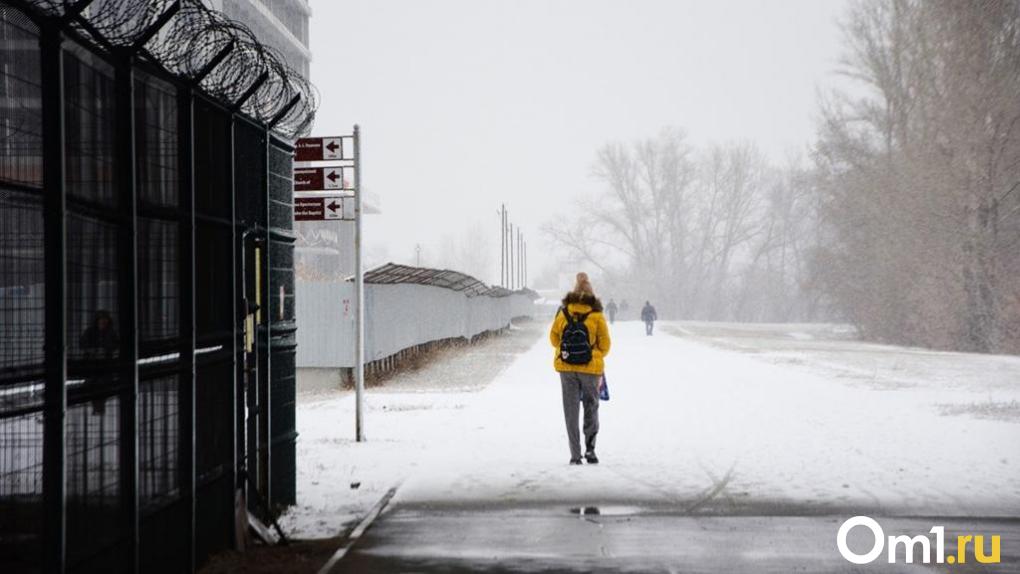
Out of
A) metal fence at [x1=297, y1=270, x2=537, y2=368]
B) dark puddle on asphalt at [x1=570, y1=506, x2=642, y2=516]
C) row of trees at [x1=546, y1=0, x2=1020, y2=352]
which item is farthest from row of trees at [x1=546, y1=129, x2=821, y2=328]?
dark puddle on asphalt at [x1=570, y1=506, x2=642, y2=516]

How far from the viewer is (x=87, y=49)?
5.11m

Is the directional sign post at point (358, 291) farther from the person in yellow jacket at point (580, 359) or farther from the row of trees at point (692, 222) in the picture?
the row of trees at point (692, 222)

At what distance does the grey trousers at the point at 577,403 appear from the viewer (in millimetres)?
11000

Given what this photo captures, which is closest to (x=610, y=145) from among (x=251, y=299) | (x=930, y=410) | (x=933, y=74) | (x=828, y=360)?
(x=933, y=74)

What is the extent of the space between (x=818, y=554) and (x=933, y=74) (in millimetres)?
36983

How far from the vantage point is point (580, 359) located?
11.0 m

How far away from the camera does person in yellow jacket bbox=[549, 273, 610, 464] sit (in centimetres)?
1101

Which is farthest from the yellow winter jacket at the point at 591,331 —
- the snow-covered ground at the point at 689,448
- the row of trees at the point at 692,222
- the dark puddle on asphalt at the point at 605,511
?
the row of trees at the point at 692,222

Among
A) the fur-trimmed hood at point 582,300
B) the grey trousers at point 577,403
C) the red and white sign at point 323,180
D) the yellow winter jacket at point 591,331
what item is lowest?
the grey trousers at point 577,403

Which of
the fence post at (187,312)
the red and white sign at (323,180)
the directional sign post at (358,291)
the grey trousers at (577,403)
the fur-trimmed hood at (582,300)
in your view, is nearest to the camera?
the fence post at (187,312)

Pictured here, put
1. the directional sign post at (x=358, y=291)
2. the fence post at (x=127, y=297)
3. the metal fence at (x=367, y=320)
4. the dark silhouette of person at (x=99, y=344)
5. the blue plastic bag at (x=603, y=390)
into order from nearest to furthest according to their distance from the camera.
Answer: the dark silhouette of person at (x=99, y=344) < the fence post at (x=127, y=297) < the blue plastic bag at (x=603, y=390) < the directional sign post at (x=358, y=291) < the metal fence at (x=367, y=320)

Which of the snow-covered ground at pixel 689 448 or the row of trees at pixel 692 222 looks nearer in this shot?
the snow-covered ground at pixel 689 448

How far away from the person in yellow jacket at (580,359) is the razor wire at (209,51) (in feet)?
A: 11.4

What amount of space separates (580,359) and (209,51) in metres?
5.19
